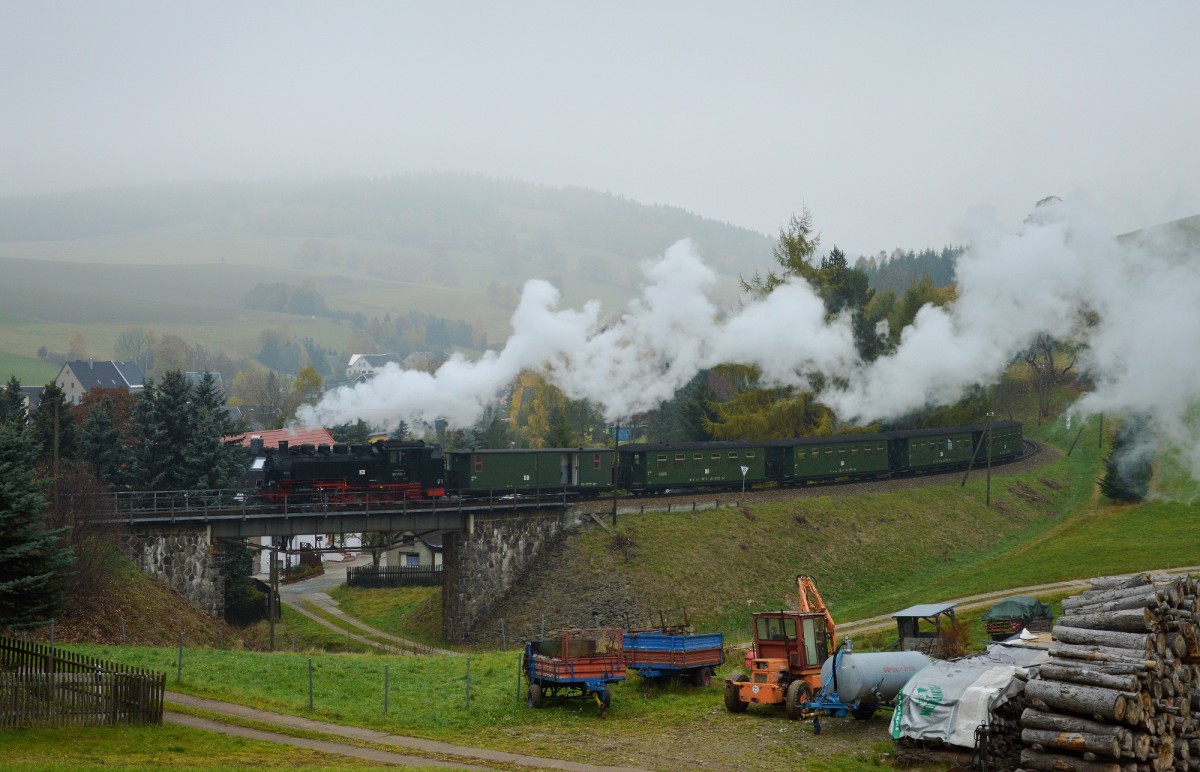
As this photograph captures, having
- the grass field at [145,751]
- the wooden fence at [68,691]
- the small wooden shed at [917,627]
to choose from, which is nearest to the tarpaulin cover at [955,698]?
the small wooden shed at [917,627]

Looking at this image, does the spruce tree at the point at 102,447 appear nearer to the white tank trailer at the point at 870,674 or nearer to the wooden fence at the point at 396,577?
the wooden fence at the point at 396,577

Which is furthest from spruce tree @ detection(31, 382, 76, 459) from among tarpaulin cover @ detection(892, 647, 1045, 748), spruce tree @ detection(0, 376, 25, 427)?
tarpaulin cover @ detection(892, 647, 1045, 748)

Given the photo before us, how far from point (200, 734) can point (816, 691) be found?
13.9 meters

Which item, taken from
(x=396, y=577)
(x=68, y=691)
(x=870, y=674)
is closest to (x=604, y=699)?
(x=870, y=674)

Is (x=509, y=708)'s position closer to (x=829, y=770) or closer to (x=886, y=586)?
(x=829, y=770)

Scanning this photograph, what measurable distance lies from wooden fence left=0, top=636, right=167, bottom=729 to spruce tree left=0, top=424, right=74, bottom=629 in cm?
176

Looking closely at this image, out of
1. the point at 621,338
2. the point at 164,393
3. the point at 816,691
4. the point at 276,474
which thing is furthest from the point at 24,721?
the point at 621,338

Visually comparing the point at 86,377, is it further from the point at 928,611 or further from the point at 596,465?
the point at 928,611

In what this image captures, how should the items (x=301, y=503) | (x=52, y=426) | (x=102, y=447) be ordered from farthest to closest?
(x=102, y=447), (x=52, y=426), (x=301, y=503)

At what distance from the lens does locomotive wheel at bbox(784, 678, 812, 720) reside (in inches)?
991

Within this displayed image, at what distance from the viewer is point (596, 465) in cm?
5394

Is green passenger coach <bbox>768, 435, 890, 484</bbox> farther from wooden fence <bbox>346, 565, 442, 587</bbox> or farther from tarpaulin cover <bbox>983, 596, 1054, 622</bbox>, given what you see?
tarpaulin cover <bbox>983, 596, 1054, 622</bbox>

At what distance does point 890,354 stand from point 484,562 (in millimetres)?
36949

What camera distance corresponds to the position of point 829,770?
2095 cm
